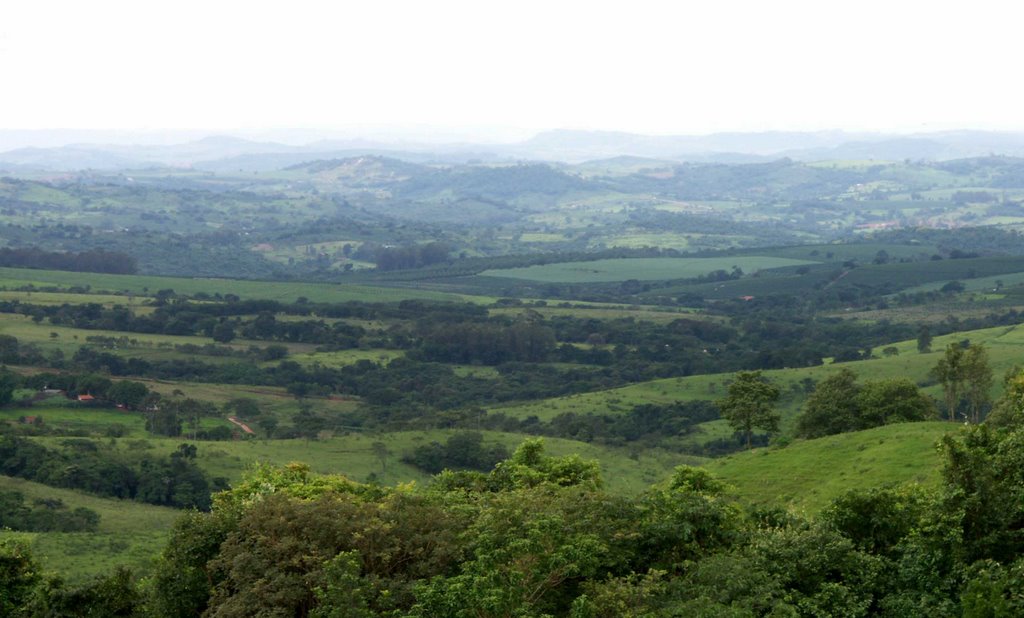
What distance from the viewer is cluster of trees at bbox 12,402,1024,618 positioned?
81.8 feet

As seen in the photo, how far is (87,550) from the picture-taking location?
5234 centimetres

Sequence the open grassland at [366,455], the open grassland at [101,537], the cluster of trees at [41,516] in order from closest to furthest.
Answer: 1. the open grassland at [101,537]
2. the cluster of trees at [41,516]
3. the open grassland at [366,455]

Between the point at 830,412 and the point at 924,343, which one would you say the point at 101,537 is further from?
the point at 924,343

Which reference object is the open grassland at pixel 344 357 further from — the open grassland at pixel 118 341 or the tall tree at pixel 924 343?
the tall tree at pixel 924 343

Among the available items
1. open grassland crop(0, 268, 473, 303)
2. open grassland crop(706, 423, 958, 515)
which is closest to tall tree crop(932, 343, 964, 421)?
open grassland crop(706, 423, 958, 515)

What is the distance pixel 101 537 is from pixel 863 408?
38.2 metres

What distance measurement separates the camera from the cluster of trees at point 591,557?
2492cm

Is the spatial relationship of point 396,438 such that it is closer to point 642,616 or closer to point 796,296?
point 642,616

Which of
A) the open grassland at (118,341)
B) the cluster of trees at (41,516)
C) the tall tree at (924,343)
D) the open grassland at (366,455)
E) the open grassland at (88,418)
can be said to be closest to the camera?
the cluster of trees at (41,516)

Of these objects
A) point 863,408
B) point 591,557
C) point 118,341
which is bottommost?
point 118,341

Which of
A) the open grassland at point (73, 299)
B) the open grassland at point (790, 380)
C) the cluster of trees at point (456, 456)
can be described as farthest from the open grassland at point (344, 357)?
the cluster of trees at point (456, 456)

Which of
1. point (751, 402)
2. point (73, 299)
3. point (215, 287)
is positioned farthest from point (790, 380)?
point (215, 287)

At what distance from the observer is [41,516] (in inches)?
2315

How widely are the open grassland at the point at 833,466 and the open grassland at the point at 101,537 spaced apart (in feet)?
79.4
